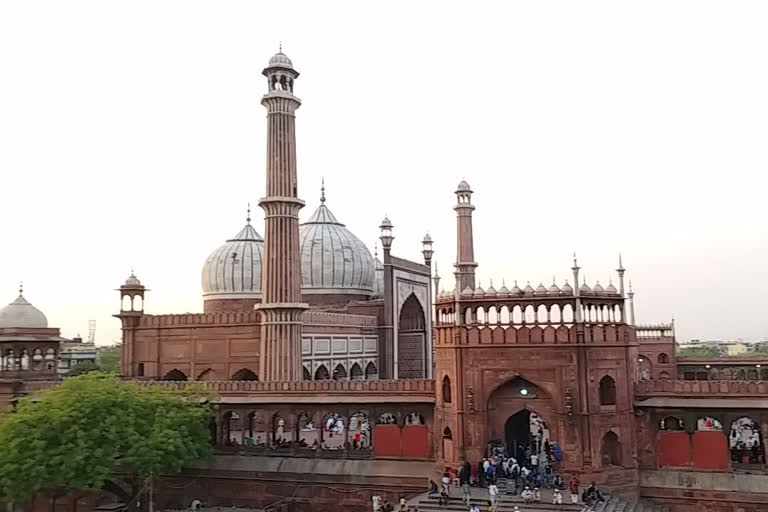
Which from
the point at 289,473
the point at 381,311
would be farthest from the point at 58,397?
the point at 381,311

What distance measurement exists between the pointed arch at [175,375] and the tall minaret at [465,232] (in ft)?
36.9

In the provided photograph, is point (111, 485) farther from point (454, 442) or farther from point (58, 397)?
point (454, 442)

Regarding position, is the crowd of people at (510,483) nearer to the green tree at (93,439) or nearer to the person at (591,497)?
the person at (591,497)

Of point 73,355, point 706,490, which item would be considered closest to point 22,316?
point 706,490

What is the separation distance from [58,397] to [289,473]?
567cm

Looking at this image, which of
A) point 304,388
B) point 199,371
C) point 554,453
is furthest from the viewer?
point 199,371

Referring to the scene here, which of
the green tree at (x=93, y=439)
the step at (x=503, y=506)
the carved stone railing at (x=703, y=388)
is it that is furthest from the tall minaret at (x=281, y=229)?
the carved stone railing at (x=703, y=388)

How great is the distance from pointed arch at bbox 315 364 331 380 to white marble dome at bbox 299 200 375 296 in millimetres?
6049

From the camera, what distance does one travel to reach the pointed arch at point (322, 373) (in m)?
25.8

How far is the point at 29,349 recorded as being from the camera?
23188mm

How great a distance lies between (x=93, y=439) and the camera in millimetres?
15570

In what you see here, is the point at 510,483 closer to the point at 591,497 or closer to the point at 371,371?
the point at 591,497

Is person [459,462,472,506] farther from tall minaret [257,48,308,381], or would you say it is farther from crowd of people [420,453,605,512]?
tall minaret [257,48,308,381]

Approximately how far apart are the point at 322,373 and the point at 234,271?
699 centimetres
